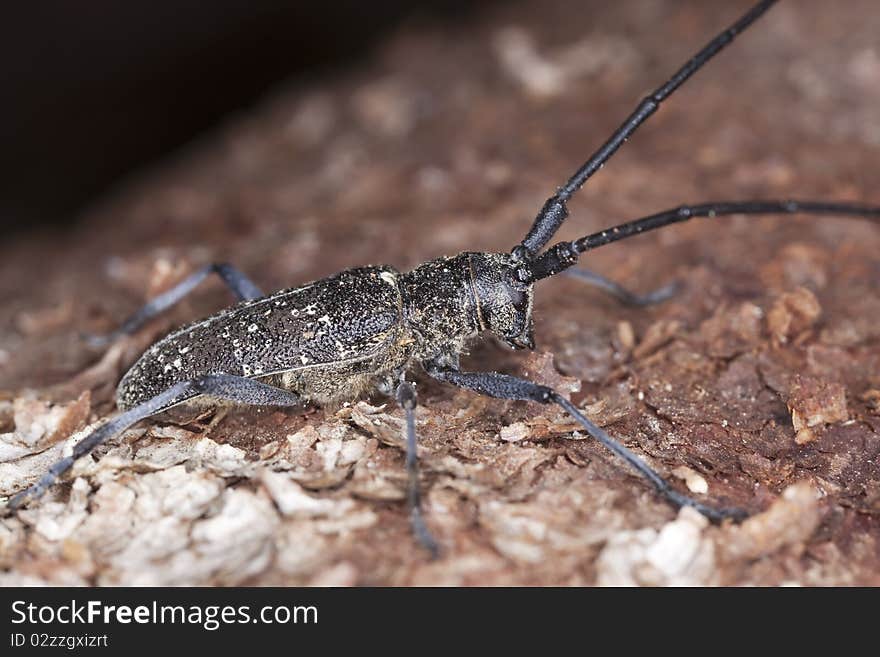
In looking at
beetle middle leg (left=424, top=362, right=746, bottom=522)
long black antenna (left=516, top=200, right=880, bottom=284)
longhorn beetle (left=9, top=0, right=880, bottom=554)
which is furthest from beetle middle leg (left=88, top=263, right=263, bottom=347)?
long black antenna (left=516, top=200, right=880, bottom=284)

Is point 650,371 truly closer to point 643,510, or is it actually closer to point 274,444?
point 643,510

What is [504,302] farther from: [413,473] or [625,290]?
[413,473]

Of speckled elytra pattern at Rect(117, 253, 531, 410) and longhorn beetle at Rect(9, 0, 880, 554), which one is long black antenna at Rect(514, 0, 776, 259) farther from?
speckled elytra pattern at Rect(117, 253, 531, 410)

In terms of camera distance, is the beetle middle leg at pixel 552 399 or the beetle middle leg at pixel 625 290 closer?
the beetle middle leg at pixel 552 399

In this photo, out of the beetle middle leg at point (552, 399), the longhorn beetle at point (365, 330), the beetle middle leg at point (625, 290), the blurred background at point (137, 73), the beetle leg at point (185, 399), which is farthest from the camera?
the blurred background at point (137, 73)

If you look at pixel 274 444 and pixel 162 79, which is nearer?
pixel 274 444

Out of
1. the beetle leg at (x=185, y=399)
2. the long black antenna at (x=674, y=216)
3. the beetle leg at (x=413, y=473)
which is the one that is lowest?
the beetle leg at (x=413, y=473)

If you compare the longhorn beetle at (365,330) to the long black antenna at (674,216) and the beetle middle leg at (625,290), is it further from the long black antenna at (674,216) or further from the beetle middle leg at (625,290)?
the beetle middle leg at (625,290)

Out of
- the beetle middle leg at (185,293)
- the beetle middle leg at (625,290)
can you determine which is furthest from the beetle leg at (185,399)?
the beetle middle leg at (625,290)

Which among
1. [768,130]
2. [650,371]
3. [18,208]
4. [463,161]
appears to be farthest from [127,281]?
[768,130]
